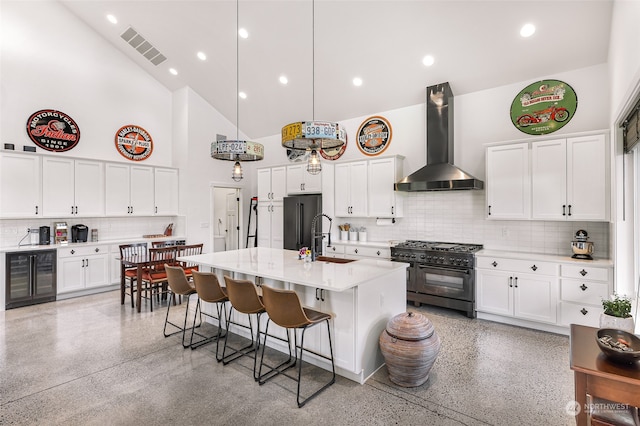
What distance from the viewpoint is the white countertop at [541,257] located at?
368 centimetres

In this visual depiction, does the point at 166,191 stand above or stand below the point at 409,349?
above

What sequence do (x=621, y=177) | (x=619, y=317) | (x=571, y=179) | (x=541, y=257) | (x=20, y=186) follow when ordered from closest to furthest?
1. (x=619, y=317)
2. (x=621, y=177)
3. (x=571, y=179)
4. (x=541, y=257)
5. (x=20, y=186)

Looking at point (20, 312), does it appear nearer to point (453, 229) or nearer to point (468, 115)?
point (453, 229)

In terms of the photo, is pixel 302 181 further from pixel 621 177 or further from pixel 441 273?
pixel 621 177

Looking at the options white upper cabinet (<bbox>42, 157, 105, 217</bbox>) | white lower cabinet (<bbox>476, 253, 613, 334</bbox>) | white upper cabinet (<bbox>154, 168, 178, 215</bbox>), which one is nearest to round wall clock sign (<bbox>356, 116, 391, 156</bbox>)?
white lower cabinet (<bbox>476, 253, 613, 334</bbox>)

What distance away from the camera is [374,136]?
19.9 ft

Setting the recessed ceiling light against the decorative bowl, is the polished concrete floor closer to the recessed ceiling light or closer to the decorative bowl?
the decorative bowl

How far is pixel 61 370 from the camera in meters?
3.07

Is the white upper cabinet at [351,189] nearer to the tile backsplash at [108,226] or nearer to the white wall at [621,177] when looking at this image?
the white wall at [621,177]

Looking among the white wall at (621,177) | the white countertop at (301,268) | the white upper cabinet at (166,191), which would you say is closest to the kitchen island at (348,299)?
the white countertop at (301,268)

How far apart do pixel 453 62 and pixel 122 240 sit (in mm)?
6411

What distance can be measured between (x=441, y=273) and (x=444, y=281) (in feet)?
0.39

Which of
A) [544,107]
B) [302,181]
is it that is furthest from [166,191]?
[544,107]

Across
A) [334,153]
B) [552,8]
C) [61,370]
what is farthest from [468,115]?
[61,370]
